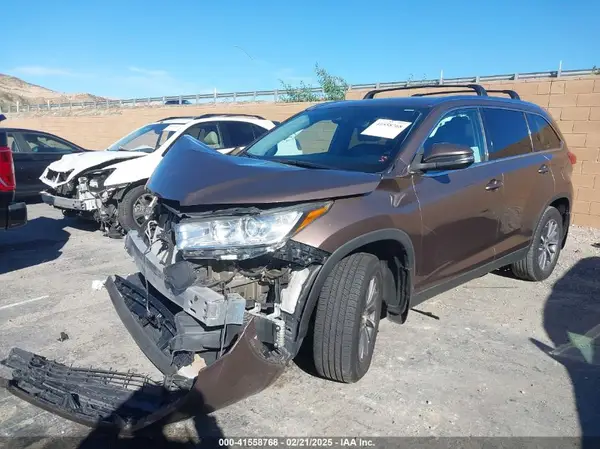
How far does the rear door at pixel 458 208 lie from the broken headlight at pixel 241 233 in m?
1.12

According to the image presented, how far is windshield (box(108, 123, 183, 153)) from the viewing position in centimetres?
827

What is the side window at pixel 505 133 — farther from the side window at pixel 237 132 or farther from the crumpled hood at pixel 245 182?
the side window at pixel 237 132

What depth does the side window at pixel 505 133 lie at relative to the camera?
4516mm

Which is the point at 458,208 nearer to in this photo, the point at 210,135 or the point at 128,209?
the point at 128,209

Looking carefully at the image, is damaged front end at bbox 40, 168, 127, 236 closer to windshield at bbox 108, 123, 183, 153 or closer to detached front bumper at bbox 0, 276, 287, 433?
windshield at bbox 108, 123, 183, 153

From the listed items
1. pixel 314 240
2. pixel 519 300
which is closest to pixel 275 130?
pixel 314 240

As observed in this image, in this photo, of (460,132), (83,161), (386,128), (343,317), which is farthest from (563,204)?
(83,161)

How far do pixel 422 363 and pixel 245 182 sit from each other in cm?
188

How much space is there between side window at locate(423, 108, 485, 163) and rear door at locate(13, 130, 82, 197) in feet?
28.2

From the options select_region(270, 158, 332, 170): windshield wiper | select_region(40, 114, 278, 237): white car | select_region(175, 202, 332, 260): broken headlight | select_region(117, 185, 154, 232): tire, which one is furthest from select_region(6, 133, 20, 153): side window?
select_region(175, 202, 332, 260): broken headlight

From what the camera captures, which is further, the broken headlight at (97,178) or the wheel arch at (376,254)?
the broken headlight at (97,178)

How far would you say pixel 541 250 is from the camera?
5.59 m

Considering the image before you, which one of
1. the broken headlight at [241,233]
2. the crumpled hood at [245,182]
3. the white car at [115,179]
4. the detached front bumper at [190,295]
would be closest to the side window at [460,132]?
the crumpled hood at [245,182]

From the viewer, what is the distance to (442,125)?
3971 mm
